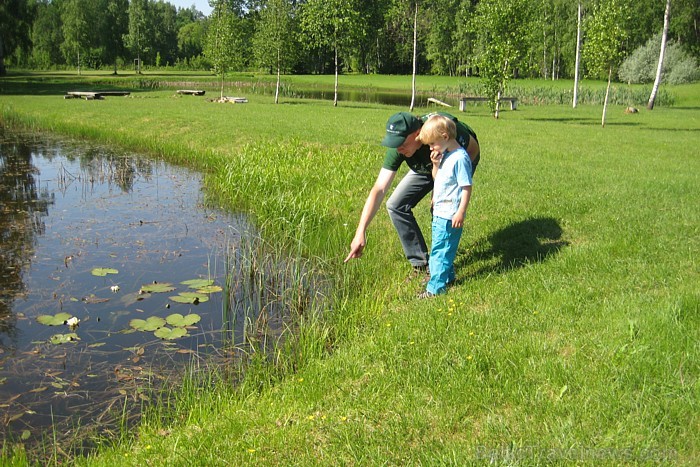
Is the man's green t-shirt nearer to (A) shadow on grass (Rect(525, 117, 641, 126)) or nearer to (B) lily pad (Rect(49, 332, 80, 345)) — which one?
(B) lily pad (Rect(49, 332, 80, 345))

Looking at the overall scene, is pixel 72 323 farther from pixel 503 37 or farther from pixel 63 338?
pixel 503 37

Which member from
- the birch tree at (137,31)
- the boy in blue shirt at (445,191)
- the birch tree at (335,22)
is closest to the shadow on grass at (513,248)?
the boy in blue shirt at (445,191)

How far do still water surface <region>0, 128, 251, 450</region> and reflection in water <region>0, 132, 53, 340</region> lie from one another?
21mm

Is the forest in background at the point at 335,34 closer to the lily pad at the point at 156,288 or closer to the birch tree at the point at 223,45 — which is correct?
the birch tree at the point at 223,45

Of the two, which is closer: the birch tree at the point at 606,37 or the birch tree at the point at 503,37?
the birch tree at the point at 606,37

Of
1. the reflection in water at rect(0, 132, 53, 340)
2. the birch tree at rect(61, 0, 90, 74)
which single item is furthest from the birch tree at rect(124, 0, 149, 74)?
the reflection in water at rect(0, 132, 53, 340)

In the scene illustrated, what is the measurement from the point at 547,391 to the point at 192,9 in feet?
606

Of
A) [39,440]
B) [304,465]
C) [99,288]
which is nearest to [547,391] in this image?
[304,465]

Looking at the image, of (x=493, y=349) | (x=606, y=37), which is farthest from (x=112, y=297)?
(x=606, y=37)

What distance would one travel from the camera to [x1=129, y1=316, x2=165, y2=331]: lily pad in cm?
641

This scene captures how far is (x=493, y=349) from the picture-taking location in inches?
187

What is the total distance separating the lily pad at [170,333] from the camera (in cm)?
623

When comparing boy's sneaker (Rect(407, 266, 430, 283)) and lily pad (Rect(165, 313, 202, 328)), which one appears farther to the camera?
boy's sneaker (Rect(407, 266, 430, 283))

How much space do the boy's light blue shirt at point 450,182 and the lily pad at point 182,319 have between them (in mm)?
2767
